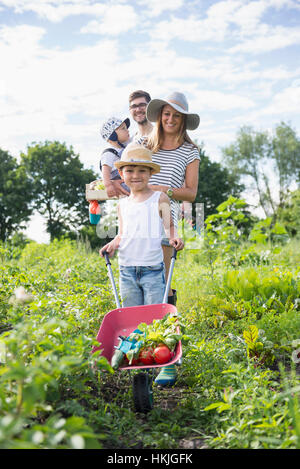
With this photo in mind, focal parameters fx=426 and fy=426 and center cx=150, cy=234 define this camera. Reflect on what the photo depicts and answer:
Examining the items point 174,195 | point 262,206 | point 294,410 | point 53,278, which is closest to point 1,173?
point 262,206

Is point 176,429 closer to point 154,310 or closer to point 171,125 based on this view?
point 154,310

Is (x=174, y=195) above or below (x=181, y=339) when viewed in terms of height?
above

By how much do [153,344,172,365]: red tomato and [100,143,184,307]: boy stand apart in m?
0.70

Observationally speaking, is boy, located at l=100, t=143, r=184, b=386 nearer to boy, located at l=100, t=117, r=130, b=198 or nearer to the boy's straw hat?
the boy's straw hat

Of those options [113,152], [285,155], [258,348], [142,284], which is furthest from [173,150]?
[285,155]

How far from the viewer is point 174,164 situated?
3271 mm

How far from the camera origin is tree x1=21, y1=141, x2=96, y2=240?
87.1 feet

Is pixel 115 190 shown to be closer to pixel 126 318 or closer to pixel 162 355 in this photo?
pixel 126 318

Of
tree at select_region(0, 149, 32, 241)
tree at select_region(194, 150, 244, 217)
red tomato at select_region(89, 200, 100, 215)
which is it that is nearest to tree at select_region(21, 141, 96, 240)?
tree at select_region(0, 149, 32, 241)

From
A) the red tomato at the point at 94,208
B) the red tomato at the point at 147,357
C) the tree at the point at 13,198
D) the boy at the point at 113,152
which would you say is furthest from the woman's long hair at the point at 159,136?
the tree at the point at 13,198

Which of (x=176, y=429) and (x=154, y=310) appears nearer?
(x=176, y=429)

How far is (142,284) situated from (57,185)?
81.4 feet

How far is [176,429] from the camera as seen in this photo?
80.8 inches
